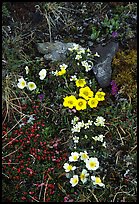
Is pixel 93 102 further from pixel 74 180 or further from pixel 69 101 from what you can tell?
pixel 74 180

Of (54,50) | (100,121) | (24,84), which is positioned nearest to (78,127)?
(100,121)

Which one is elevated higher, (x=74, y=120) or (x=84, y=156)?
(x=74, y=120)

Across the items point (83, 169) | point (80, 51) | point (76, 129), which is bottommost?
point (83, 169)

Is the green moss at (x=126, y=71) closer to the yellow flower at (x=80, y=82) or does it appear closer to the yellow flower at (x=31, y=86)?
the yellow flower at (x=80, y=82)

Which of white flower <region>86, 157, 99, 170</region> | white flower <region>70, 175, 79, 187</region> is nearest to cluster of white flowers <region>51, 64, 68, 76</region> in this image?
white flower <region>86, 157, 99, 170</region>

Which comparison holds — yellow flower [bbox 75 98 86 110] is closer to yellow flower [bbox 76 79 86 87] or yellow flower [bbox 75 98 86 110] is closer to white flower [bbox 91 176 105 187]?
yellow flower [bbox 76 79 86 87]

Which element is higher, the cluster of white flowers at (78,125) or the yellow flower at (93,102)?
the yellow flower at (93,102)

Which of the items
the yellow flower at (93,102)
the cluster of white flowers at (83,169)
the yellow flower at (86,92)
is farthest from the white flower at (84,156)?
the yellow flower at (86,92)
